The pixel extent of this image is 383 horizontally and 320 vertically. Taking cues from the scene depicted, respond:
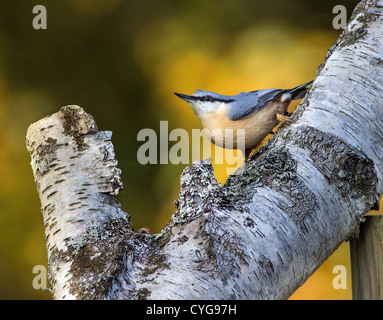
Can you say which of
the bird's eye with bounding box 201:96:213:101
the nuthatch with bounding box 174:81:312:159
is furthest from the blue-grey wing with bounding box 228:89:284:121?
the bird's eye with bounding box 201:96:213:101

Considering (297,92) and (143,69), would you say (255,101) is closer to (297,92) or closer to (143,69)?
(297,92)

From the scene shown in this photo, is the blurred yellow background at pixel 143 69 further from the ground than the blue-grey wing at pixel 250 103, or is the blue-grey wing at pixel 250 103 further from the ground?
the blurred yellow background at pixel 143 69

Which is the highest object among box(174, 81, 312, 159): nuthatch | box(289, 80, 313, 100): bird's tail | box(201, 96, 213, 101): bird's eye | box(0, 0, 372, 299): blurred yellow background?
box(0, 0, 372, 299): blurred yellow background

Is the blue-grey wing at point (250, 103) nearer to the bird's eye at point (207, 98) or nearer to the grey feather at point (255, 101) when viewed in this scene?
the grey feather at point (255, 101)

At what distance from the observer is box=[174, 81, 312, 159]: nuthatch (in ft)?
6.91

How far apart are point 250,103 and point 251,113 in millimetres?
55

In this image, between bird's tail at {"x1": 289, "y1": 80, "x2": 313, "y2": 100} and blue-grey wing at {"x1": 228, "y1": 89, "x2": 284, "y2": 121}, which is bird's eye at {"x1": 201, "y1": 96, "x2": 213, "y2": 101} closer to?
blue-grey wing at {"x1": 228, "y1": 89, "x2": 284, "y2": 121}

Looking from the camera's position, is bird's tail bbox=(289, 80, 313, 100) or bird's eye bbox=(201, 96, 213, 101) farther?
bird's eye bbox=(201, 96, 213, 101)

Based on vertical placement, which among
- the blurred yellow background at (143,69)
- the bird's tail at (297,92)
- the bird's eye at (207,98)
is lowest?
the bird's tail at (297,92)

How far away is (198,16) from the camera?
3260 millimetres

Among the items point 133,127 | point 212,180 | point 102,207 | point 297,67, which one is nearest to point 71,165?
point 102,207

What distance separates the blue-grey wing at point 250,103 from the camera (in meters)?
2.10

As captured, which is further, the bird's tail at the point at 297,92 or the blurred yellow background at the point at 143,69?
the blurred yellow background at the point at 143,69

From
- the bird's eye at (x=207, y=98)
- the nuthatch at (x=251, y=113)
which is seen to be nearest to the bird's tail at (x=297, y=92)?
the nuthatch at (x=251, y=113)
